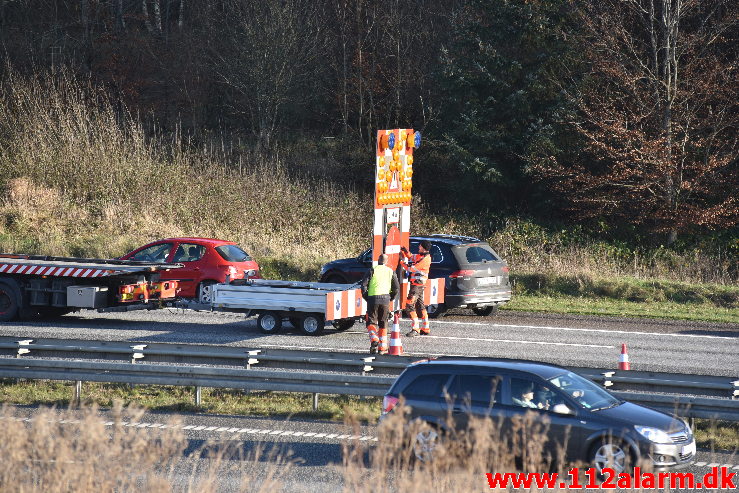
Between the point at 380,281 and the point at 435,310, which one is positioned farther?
the point at 435,310

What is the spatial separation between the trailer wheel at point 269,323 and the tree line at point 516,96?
16601 millimetres

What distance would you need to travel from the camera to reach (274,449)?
347 inches

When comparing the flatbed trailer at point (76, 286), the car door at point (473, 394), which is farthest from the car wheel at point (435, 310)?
the car door at point (473, 394)

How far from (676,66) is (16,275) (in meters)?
22.6

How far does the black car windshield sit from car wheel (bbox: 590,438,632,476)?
44cm

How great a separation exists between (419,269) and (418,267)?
0.15ft

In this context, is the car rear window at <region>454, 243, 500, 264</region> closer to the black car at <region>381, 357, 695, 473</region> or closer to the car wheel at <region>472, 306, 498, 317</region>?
the car wheel at <region>472, 306, 498, 317</region>

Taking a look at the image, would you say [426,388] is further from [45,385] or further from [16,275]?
[16,275]

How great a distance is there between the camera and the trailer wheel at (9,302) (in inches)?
773

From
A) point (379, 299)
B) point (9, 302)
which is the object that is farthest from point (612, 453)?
point (9, 302)

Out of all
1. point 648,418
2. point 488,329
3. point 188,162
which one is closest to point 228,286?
point 488,329

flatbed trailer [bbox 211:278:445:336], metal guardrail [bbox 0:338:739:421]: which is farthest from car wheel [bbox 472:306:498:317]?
metal guardrail [bbox 0:338:739:421]

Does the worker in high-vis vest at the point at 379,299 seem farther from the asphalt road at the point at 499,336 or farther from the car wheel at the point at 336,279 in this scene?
the car wheel at the point at 336,279

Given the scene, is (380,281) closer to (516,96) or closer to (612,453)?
(612,453)
